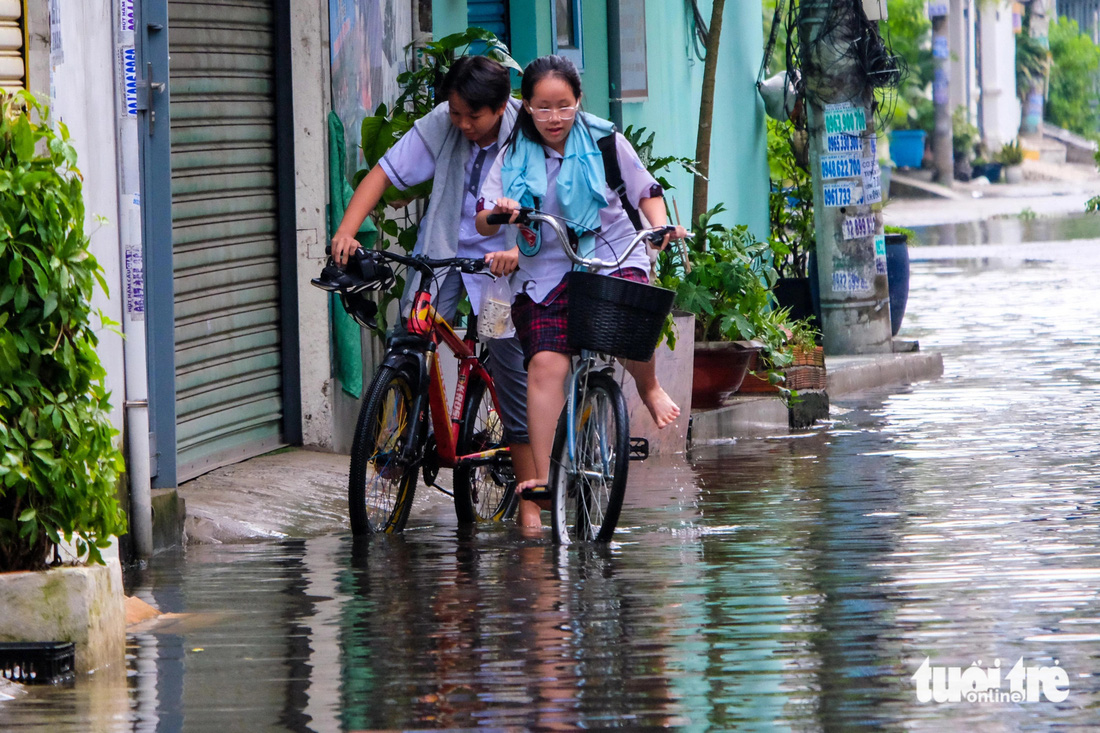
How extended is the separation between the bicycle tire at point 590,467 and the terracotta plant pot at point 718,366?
3724mm

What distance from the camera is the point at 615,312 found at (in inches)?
242

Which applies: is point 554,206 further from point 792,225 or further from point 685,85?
point 792,225

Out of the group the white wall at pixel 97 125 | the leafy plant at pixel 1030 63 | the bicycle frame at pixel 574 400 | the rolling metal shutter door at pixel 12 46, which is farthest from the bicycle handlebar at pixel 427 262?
the leafy plant at pixel 1030 63

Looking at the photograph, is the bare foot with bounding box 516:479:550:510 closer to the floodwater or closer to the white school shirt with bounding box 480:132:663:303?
the floodwater

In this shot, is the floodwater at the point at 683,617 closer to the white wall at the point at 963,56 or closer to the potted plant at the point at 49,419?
the potted plant at the point at 49,419

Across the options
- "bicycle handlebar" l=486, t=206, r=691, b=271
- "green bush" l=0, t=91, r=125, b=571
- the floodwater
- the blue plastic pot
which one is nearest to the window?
the floodwater

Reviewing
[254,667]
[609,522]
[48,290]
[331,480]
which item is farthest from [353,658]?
[331,480]

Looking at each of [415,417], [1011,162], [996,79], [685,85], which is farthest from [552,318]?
[996,79]

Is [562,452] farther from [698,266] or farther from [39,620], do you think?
[698,266]

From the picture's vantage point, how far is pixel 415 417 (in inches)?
263

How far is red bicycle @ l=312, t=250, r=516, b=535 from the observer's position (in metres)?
6.49

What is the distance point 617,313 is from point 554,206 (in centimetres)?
63

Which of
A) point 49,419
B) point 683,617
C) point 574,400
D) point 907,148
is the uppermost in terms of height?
point 907,148

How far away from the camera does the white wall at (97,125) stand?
19.1ft
